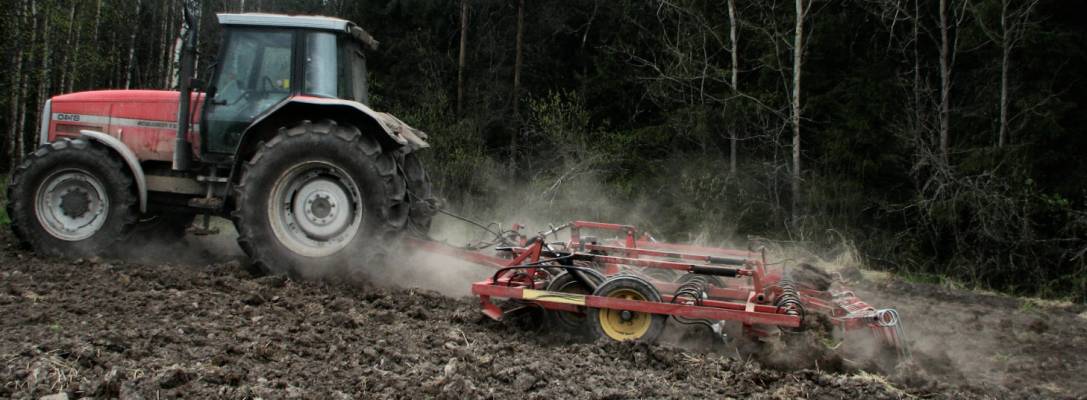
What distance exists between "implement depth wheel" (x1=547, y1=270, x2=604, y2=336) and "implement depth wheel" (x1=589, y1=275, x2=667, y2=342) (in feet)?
0.43

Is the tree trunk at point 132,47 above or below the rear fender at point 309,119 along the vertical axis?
above

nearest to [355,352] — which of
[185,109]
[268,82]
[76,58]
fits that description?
[268,82]

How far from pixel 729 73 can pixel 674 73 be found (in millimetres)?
1093

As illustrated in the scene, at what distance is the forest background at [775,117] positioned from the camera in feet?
41.7

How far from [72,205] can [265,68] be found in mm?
1962

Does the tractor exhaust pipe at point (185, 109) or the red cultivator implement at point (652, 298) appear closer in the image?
the red cultivator implement at point (652, 298)

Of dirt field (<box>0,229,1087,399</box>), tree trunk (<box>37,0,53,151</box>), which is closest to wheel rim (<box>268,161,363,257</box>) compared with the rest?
dirt field (<box>0,229,1087,399</box>)

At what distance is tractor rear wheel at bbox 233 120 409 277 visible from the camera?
6.68m

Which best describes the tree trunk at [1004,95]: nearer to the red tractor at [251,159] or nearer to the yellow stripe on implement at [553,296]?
the red tractor at [251,159]

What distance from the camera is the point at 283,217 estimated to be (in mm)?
6863

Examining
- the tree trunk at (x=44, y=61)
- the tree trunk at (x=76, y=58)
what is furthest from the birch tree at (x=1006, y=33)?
the tree trunk at (x=76, y=58)

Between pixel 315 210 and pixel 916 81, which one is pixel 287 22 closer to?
pixel 315 210

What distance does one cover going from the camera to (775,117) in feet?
51.6

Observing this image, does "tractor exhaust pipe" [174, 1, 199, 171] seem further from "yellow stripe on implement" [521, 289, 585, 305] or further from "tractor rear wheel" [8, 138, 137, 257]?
"yellow stripe on implement" [521, 289, 585, 305]
